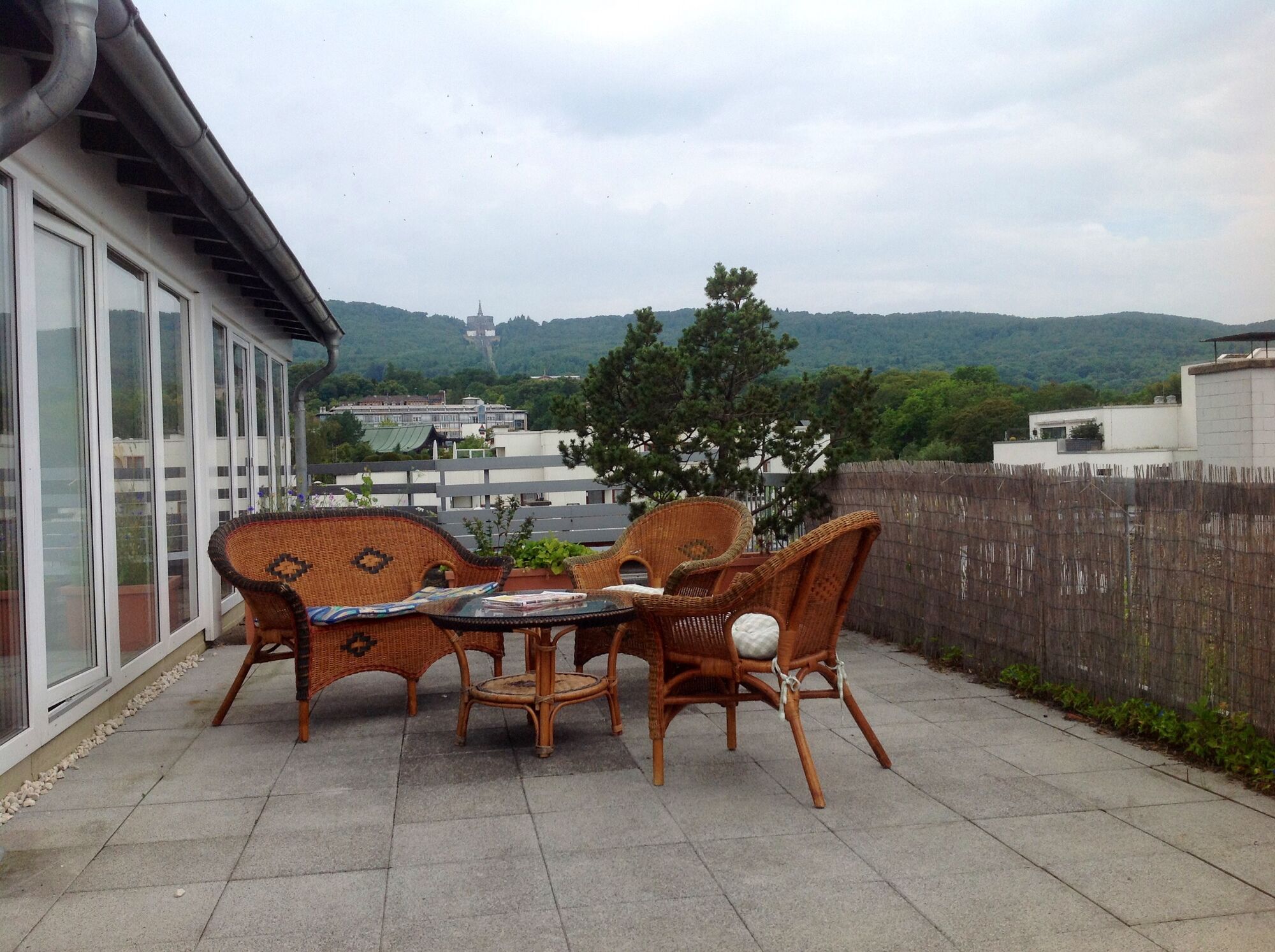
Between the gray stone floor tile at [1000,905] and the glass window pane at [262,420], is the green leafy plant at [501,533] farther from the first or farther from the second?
the gray stone floor tile at [1000,905]

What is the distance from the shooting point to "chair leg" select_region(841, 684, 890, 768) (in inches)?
132

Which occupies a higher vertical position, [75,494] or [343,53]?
[343,53]

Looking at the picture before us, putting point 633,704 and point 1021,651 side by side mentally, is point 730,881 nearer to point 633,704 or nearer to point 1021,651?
point 633,704

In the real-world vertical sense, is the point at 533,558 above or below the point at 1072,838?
above

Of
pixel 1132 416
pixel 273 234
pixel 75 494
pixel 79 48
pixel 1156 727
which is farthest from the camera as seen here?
pixel 1132 416

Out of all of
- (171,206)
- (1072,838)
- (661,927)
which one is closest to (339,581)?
(171,206)

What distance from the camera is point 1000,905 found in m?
2.31

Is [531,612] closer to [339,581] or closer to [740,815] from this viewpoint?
[740,815]

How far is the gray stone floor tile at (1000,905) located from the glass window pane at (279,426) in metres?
7.71

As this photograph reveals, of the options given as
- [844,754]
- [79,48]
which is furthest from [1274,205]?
[79,48]

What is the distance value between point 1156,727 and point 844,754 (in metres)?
1.03

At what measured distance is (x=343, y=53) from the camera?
32.2 ft

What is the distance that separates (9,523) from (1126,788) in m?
3.38

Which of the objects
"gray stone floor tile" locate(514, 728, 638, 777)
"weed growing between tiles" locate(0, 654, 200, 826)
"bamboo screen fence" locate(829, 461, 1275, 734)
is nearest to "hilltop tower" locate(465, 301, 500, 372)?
"weed growing between tiles" locate(0, 654, 200, 826)
